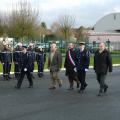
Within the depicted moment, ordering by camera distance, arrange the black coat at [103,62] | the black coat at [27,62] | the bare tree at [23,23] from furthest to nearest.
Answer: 1. the bare tree at [23,23]
2. the black coat at [27,62]
3. the black coat at [103,62]

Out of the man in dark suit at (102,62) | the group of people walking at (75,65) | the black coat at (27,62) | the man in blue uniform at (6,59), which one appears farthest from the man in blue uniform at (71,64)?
the man in blue uniform at (6,59)

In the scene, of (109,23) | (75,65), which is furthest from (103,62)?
(109,23)

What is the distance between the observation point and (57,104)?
12.0 meters

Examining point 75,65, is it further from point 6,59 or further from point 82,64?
point 6,59

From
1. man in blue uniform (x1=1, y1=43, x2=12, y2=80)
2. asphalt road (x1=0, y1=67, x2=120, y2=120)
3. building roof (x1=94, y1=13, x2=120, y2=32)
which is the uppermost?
building roof (x1=94, y1=13, x2=120, y2=32)

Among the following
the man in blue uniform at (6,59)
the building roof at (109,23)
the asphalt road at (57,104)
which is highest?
the building roof at (109,23)

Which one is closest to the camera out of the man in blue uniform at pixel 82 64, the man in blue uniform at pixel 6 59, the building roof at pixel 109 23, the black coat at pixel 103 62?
the black coat at pixel 103 62

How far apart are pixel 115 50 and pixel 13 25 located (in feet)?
43.2

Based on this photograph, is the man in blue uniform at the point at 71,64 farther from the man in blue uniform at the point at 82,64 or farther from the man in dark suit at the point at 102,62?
the man in dark suit at the point at 102,62

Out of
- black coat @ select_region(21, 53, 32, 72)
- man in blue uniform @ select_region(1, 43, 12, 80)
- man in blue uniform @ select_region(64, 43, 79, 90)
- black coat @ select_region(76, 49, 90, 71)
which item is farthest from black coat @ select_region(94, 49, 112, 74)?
man in blue uniform @ select_region(1, 43, 12, 80)

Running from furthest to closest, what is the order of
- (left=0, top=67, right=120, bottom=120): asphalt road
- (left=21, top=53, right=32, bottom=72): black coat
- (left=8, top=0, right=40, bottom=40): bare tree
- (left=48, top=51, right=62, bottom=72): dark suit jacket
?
(left=8, top=0, right=40, bottom=40): bare tree → (left=21, top=53, right=32, bottom=72): black coat → (left=48, top=51, right=62, bottom=72): dark suit jacket → (left=0, top=67, right=120, bottom=120): asphalt road

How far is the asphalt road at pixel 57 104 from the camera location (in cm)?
1002

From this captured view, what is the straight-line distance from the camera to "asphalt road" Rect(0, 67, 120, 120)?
10.0 meters

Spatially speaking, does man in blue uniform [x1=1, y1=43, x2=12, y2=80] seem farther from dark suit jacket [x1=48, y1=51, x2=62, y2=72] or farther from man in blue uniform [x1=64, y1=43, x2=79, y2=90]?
man in blue uniform [x1=64, y1=43, x2=79, y2=90]
